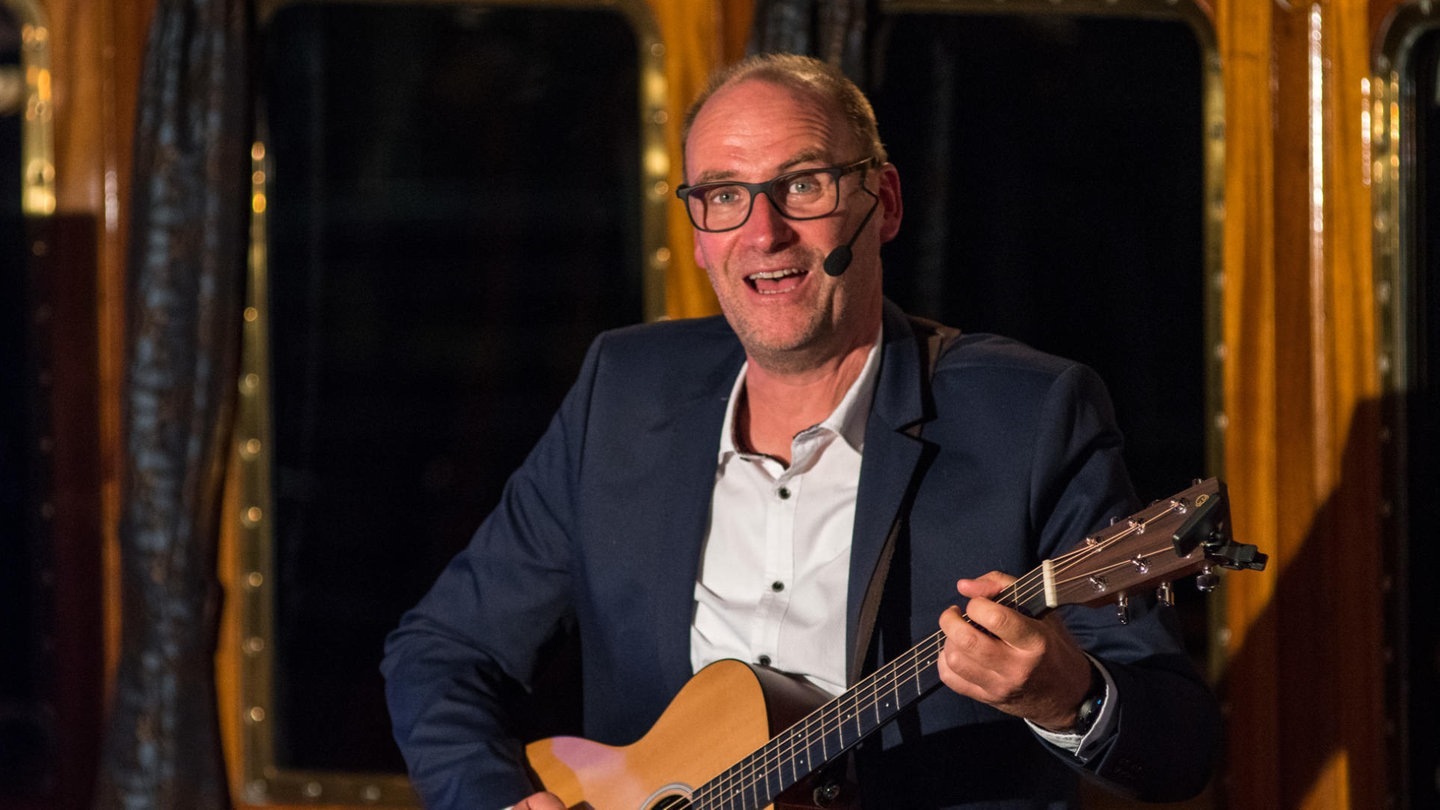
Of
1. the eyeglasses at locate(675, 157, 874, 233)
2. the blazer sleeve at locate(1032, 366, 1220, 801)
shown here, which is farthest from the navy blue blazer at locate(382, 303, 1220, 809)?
→ the eyeglasses at locate(675, 157, 874, 233)

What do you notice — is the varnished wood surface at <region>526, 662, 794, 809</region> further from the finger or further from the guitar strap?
the finger

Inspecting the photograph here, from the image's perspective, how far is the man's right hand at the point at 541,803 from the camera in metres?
1.91

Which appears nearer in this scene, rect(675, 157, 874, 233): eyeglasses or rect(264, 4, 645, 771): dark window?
rect(675, 157, 874, 233): eyeglasses

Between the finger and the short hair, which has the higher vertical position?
the short hair

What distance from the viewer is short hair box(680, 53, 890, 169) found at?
1.95 meters

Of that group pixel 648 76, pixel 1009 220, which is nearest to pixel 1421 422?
pixel 1009 220

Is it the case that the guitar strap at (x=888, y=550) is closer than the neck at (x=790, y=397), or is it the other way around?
the guitar strap at (x=888, y=550)

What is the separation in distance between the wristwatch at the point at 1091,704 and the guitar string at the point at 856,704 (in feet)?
0.50

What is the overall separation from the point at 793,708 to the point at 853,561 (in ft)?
0.68

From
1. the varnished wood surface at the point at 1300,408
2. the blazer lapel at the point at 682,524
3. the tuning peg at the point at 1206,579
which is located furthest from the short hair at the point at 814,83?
the varnished wood surface at the point at 1300,408

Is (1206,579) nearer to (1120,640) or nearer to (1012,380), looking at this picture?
(1120,640)

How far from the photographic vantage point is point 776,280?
188 cm

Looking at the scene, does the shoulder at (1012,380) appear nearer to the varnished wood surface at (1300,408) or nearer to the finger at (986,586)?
the finger at (986,586)

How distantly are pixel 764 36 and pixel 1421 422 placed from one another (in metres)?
1.66
